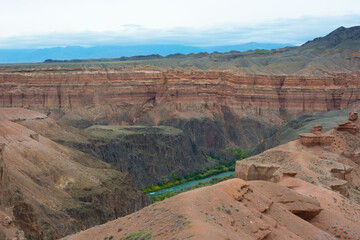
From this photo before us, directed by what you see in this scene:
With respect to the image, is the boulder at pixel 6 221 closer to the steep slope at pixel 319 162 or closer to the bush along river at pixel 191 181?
the steep slope at pixel 319 162

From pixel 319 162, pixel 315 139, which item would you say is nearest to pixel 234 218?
pixel 319 162

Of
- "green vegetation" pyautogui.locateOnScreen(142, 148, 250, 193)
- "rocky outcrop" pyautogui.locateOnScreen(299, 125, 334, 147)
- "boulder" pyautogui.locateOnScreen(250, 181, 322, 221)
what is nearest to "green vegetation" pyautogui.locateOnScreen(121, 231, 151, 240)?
"boulder" pyautogui.locateOnScreen(250, 181, 322, 221)

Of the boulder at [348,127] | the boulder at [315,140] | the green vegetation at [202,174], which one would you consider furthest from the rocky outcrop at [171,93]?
the boulder at [315,140]

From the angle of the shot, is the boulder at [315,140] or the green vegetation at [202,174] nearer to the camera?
the boulder at [315,140]

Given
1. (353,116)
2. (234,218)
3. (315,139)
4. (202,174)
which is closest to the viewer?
(234,218)

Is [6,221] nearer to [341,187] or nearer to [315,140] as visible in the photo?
[341,187]
